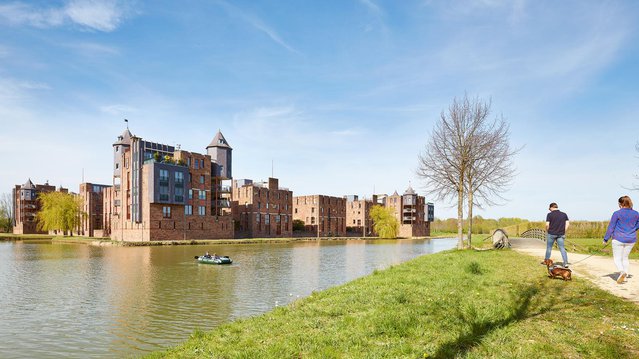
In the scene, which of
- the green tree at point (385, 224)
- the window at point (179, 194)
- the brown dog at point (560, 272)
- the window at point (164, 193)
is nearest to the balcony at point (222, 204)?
the window at point (179, 194)

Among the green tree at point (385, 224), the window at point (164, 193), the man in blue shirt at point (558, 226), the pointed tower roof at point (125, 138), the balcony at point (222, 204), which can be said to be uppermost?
the pointed tower roof at point (125, 138)

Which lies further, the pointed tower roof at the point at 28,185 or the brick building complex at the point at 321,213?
the pointed tower roof at the point at 28,185

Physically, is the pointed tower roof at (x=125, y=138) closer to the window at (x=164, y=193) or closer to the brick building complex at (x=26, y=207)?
the window at (x=164, y=193)

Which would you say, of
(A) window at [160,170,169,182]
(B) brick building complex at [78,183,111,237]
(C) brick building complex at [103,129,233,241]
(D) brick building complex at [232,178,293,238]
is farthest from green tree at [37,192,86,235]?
(D) brick building complex at [232,178,293,238]

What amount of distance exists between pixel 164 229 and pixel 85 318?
58.6 m

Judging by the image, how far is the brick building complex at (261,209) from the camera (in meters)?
95.1

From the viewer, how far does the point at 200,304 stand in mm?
17391

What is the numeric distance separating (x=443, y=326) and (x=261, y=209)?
90.4m

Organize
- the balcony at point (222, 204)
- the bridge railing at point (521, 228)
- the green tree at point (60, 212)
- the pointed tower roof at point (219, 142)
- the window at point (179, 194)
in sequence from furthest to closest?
the pointed tower roof at point (219, 142)
the balcony at point (222, 204)
the green tree at point (60, 212)
the window at point (179, 194)
the bridge railing at point (521, 228)

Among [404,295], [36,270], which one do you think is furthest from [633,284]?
[36,270]

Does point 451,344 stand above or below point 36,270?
above

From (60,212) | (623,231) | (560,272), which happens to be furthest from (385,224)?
(623,231)

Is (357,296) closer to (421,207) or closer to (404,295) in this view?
(404,295)

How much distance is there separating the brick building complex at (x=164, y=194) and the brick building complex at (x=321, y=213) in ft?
113
